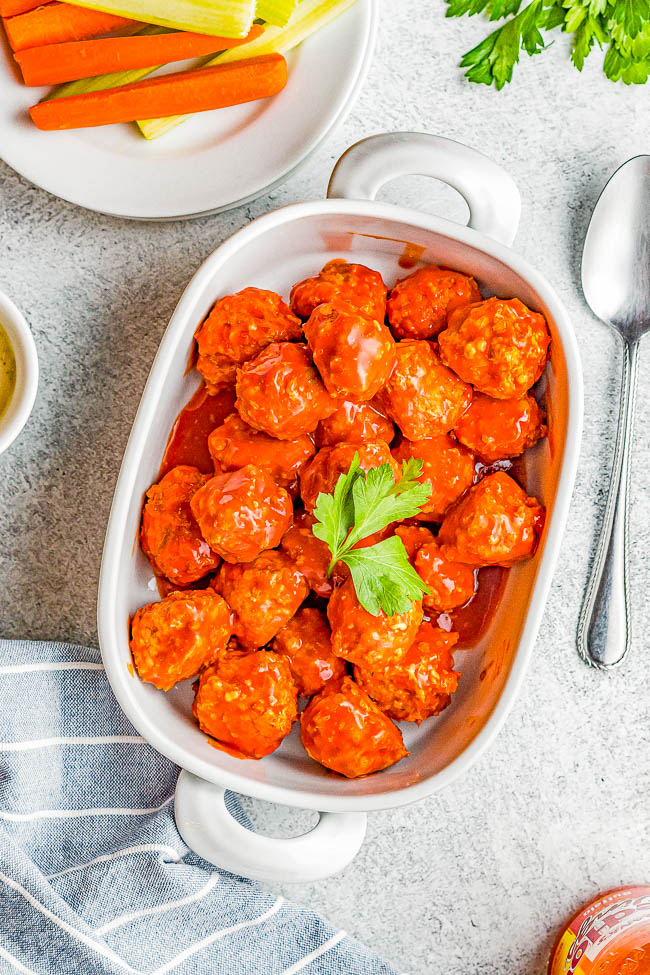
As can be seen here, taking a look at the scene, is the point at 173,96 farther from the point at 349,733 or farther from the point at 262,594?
the point at 349,733

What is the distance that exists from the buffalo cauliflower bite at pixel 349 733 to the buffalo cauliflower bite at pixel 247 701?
59 millimetres

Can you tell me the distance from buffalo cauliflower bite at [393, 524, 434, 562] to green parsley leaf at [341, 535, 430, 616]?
15 cm

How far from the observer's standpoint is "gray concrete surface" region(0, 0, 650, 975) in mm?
2088

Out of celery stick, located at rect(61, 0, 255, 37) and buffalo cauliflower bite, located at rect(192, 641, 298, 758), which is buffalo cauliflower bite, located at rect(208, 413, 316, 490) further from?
celery stick, located at rect(61, 0, 255, 37)

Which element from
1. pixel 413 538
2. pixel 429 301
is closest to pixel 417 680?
pixel 413 538

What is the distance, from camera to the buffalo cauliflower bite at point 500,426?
1.87 metres

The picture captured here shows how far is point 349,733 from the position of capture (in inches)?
71.4

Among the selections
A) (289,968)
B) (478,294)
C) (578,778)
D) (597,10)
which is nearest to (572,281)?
(478,294)

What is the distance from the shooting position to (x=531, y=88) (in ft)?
7.01

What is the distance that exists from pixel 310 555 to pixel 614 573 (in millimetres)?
811

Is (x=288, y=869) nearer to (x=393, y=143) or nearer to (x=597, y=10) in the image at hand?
(x=393, y=143)

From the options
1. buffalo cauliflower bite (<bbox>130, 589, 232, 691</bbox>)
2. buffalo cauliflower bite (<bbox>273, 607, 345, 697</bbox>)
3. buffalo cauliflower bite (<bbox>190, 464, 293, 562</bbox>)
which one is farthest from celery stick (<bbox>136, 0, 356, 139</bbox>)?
buffalo cauliflower bite (<bbox>273, 607, 345, 697</bbox>)

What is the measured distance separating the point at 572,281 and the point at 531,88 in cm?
51

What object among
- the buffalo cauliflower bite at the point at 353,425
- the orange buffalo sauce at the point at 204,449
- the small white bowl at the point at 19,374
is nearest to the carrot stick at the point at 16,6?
the small white bowl at the point at 19,374
